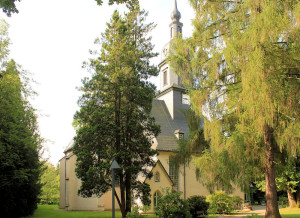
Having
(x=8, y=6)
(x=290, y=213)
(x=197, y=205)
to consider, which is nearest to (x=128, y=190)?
(x=197, y=205)

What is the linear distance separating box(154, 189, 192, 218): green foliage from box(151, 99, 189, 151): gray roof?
480 inches

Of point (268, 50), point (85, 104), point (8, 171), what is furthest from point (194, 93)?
point (8, 171)

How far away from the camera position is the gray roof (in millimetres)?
28125

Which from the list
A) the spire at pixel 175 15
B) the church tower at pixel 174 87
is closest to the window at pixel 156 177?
the church tower at pixel 174 87

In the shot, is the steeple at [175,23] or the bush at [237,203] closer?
the bush at [237,203]

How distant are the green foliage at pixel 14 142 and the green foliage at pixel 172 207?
29.3ft

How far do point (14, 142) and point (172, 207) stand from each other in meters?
10.9

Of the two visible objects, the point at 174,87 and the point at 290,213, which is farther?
the point at 174,87

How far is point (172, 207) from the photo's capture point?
48.5 feet

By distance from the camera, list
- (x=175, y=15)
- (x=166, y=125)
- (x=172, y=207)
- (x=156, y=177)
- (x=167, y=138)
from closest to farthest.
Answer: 1. (x=172, y=207)
2. (x=156, y=177)
3. (x=167, y=138)
4. (x=166, y=125)
5. (x=175, y=15)

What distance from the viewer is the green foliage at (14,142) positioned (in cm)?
1662

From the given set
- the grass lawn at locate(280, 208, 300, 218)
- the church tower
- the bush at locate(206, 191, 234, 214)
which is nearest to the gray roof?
the church tower

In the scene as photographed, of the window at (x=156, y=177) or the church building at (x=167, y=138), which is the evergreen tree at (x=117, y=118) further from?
the church building at (x=167, y=138)

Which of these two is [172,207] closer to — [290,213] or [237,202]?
[290,213]
